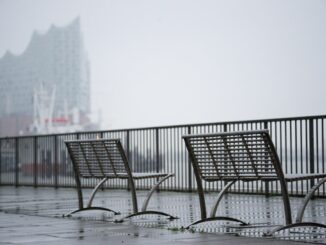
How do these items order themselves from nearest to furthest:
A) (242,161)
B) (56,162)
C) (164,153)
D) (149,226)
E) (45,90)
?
(242,161)
(149,226)
(164,153)
(56,162)
(45,90)

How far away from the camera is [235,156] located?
6.83 meters

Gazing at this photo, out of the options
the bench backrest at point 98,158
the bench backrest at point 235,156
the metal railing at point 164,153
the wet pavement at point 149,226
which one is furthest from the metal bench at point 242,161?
the metal railing at point 164,153

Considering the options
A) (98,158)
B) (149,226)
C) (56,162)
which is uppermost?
(98,158)

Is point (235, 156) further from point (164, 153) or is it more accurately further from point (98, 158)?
point (164, 153)

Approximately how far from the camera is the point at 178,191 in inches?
586

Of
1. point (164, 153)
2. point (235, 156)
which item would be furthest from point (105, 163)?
point (164, 153)

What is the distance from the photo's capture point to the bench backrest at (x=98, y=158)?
863cm

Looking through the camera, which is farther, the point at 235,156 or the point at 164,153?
the point at 164,153

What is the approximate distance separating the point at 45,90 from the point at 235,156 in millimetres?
91588

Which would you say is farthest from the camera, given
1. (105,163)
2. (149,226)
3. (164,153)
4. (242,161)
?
(164,153)

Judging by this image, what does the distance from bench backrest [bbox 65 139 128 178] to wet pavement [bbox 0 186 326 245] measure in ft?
1.61

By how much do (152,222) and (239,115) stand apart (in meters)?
49.1

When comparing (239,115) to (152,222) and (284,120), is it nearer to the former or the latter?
(284,120)

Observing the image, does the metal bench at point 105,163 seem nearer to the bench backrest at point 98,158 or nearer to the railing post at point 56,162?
the bench backrest at point 98,158
